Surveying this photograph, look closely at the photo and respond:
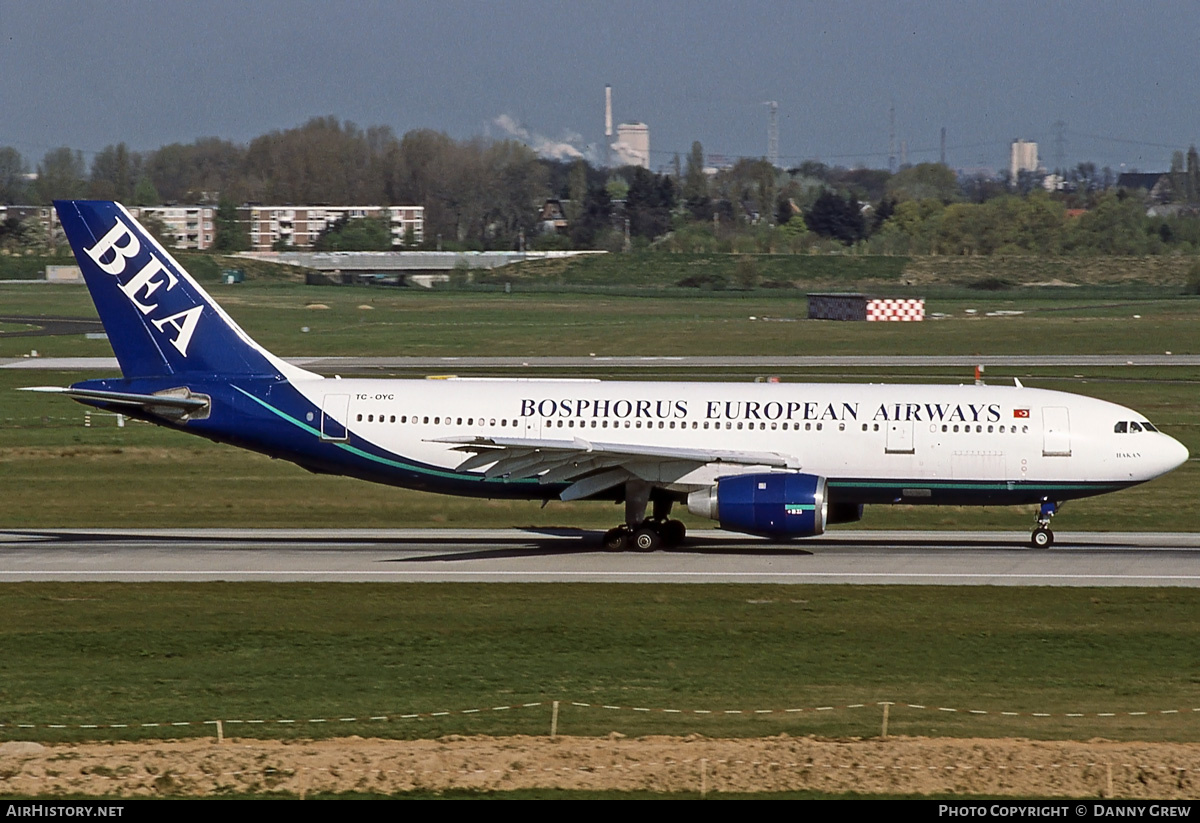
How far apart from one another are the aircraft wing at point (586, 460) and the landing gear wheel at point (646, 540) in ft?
5.15

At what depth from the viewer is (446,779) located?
61.2 ft

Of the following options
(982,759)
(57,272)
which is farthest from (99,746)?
(57,272)

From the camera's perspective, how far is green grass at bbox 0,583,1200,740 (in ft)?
73.5

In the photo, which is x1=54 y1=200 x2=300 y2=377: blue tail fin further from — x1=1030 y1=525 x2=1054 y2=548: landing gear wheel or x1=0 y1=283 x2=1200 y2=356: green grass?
x1=0 y1=283 x2=1200 y2=356: green grass

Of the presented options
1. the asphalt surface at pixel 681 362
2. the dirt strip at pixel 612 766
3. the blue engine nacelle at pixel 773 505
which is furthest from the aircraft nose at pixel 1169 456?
the asphalt surface at pixel 681 362

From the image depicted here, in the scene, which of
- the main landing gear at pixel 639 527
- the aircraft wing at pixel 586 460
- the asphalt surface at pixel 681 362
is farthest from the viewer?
the asphalt surface at pixel 681 362

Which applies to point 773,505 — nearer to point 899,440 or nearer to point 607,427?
point 899,440

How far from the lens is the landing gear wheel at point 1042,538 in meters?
38.6

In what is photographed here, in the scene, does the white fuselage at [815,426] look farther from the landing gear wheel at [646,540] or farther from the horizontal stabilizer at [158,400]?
the horizontal stabilizer at [158,400]

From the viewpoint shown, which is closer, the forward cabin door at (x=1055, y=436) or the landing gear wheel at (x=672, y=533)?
→ the forward cabin door at (x=1055, y=436)

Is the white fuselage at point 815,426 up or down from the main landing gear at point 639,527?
up

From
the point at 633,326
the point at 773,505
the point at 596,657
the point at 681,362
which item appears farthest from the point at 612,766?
the point at 633,326

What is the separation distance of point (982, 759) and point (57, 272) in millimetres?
171406

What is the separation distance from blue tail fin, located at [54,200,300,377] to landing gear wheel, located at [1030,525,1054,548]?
20.7 meters
